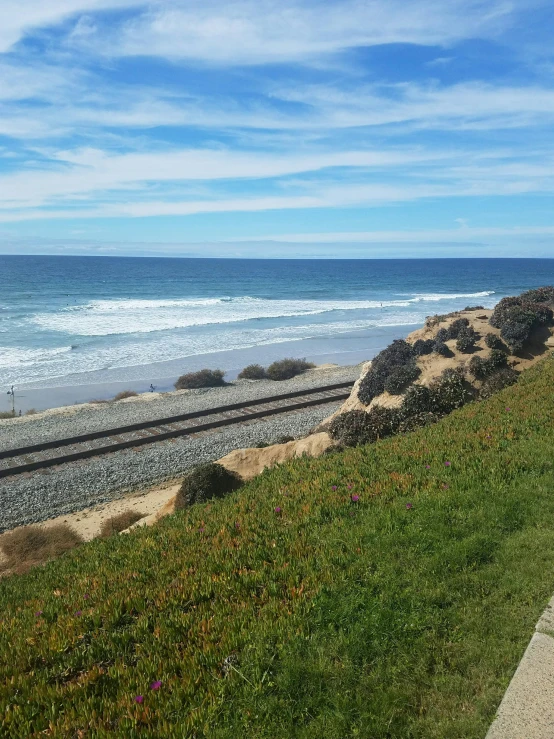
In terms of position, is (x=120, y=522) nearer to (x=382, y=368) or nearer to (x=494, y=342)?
(x=382, y=368)

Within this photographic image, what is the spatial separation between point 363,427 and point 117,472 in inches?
316

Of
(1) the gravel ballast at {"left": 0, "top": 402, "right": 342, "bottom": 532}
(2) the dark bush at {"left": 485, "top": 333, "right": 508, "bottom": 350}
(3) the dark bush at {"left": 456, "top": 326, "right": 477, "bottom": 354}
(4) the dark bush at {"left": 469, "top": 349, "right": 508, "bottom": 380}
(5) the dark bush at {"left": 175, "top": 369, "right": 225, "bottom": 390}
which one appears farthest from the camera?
(5) the dark bush at {"left": 175, "top": 369, "right": 225, "bottom": 390}

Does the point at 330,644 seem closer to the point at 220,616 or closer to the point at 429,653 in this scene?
the point at 429,653

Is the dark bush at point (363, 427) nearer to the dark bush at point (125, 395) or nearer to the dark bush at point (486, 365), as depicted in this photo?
the dark bush at point (486, 365)

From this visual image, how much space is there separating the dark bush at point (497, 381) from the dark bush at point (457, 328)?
10.3 ft

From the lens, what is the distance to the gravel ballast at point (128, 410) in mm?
22828

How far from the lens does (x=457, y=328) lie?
2250 centimetres

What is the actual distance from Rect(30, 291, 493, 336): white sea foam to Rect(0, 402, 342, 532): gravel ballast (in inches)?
1479

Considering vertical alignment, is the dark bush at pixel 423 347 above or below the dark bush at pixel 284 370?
above

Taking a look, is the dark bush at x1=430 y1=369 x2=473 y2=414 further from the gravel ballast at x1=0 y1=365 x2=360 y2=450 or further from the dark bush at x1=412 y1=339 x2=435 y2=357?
the gravel ballast at x1=0 y1=365 x2=360 y2=450

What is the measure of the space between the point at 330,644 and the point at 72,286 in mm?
109734

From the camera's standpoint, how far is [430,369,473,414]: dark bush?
17.7 metres

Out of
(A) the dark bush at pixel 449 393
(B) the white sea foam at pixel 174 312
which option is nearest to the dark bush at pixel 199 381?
(A) the dark bush at pixel 449 393

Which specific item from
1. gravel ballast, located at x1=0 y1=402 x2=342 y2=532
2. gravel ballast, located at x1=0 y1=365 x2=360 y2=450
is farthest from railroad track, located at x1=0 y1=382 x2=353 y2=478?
gravel ballast, located at x1=0 y1=365 x2=360 y2=450
